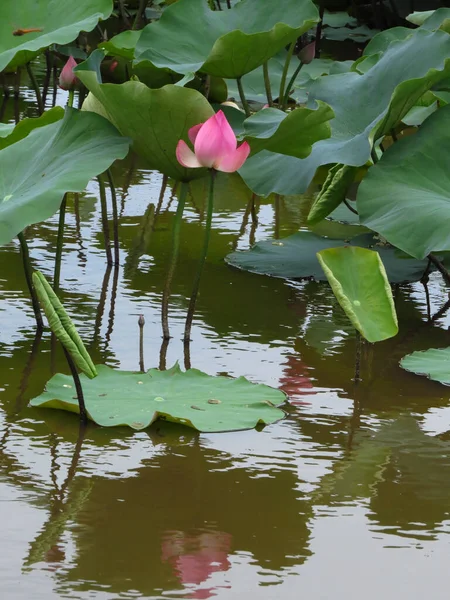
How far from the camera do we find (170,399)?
165 centimetres

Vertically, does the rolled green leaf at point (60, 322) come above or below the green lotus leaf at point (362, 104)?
below

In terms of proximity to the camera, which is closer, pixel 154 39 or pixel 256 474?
pixel 256 474

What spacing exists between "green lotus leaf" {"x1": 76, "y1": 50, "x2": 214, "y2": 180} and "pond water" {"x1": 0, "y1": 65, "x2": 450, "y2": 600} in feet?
1.24

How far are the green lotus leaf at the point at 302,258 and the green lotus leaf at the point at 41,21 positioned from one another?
72 cm

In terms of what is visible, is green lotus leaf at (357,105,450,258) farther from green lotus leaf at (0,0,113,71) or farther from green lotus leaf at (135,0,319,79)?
green lotus leaf at (0,0,113,71)

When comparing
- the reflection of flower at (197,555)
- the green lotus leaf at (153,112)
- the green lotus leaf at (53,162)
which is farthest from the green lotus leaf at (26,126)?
the reflection of flower at (197,555)

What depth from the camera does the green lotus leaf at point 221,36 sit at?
7.59ft

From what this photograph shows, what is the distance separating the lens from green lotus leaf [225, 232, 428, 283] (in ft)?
8.09

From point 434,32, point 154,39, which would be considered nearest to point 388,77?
point 434,32

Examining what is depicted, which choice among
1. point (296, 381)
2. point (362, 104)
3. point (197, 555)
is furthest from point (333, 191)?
point (197, 555)

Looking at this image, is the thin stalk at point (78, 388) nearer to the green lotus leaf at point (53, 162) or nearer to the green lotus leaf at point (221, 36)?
the green lotus leaf at point (53, 162)

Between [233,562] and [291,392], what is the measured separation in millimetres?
603

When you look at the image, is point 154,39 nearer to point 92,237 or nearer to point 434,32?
point 92,237

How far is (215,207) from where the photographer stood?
10.3 ft
